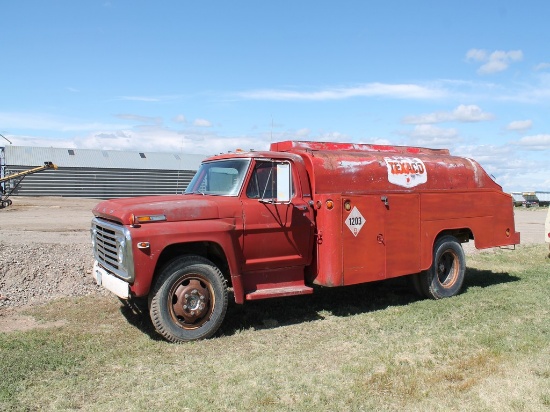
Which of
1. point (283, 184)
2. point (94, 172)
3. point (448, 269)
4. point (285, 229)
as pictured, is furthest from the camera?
point (94, 172)

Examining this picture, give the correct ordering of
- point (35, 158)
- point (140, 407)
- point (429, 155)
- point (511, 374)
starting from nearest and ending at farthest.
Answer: point (140, 407) → point (511, 374) → point (429, 155) → point (35, 158)

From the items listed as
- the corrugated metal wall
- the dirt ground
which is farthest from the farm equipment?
the dirt ground

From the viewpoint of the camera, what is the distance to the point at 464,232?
9.30 meters

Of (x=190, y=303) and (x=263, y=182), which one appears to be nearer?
(x=190, y=303)

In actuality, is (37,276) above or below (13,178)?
below

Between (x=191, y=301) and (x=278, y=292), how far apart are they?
1.15 metres

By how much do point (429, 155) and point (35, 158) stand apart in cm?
3392

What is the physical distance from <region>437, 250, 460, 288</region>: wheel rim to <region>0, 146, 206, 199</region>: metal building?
28.2 m

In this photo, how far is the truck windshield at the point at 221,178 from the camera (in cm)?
702

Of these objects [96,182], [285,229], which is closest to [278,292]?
[285,229]

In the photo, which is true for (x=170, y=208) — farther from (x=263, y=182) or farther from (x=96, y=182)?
(x=96, y=182)

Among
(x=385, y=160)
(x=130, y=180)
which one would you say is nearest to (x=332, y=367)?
(x=385, y=160)

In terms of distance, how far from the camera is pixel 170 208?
6.31 meters

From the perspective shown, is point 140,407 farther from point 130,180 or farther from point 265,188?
point 130,180
